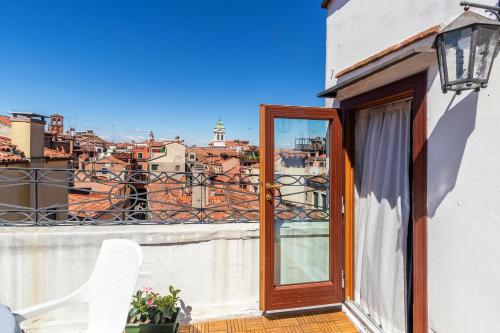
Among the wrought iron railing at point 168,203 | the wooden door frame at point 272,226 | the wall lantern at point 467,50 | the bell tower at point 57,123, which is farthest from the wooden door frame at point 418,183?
the bell tower at point 57,123

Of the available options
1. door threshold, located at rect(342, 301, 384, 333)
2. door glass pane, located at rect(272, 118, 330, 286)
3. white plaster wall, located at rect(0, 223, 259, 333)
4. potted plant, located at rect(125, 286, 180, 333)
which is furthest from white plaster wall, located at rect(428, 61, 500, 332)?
potted plant, located at rect(125, 286, 180, 333)

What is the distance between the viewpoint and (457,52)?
1.37 meters

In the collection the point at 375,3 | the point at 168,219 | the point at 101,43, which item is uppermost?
the point at 101,43

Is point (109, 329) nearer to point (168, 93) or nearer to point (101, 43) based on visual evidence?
point (101, 43)

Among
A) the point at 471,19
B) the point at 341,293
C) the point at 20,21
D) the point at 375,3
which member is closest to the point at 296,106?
the point at 375,3

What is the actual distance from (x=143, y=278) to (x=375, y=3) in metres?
3.49

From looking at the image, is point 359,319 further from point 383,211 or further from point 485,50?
point 485,50

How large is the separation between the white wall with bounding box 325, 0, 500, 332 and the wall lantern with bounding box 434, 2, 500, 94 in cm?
11

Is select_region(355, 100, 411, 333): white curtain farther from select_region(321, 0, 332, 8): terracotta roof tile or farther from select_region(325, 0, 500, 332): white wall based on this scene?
select_region(321, 0, 332, 8): terracotta roof tile

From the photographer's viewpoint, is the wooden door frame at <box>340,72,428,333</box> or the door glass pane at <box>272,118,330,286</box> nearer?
the wooden door frame at <box>340,72,428,333</box>

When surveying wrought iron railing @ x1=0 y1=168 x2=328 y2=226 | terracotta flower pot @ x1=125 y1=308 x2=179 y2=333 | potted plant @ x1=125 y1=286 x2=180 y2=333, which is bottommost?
terracotta flower pot @ x1=125 y1=308 x2=179 y2=333

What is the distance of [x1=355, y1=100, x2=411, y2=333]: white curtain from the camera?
221cm

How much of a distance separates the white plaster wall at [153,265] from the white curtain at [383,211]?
1116 mm

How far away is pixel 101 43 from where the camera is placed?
1382 cm
